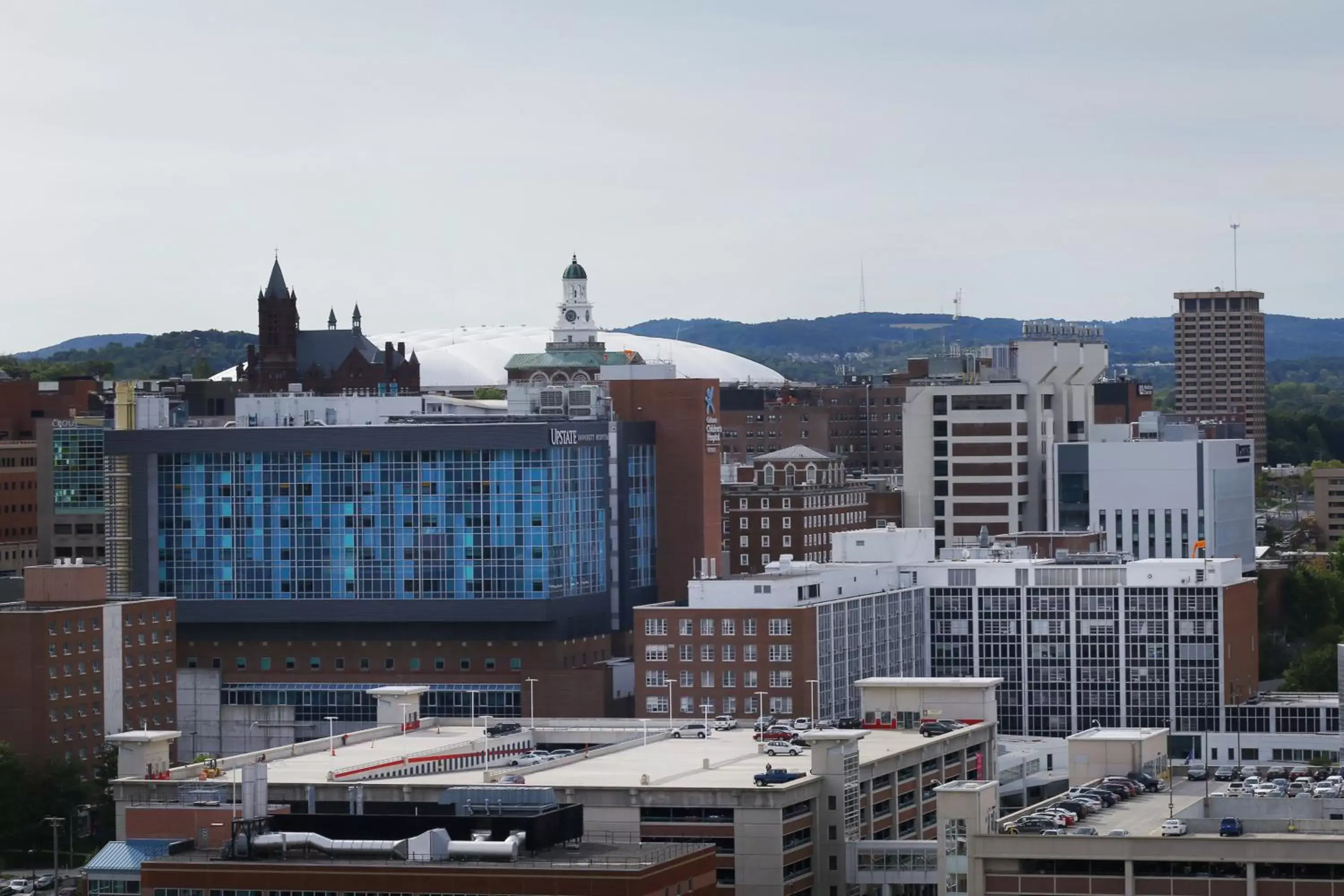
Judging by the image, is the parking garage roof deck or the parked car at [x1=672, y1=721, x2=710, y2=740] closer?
the parking garage roof deck

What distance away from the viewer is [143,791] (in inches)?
4732

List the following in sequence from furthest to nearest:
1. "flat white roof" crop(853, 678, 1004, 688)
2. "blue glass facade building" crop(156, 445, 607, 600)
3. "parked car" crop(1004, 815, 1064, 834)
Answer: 1. "blue glass facade building" crop(156, 445, 607, 600)
2. "flat white roof" crop(853, 678, 1004, 688)
3. "parked car" crop(1004, 815, 1064, 834)

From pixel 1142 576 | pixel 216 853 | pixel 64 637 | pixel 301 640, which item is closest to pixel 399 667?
pixel 301 640

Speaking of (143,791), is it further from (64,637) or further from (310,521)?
(310,521)

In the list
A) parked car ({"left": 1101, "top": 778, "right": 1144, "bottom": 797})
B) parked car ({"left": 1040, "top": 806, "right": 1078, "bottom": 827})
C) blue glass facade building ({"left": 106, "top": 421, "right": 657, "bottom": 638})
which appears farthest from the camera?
blue glass facade building ({"left": 106, "top": 421, "right": 657, "bottom": 638})

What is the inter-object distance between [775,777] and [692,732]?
24.7m

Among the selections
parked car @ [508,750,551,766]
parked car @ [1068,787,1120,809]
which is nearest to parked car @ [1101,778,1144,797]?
parked car @ [1068,787,1120,809]

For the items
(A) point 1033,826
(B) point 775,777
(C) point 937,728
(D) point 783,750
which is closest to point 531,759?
(D) point 783,750

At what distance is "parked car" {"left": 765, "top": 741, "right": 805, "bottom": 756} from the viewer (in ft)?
423

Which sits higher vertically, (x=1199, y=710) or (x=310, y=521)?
(x=310, y=521)

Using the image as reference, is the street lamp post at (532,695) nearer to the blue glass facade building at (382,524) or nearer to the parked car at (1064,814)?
the blue glass facade building at (382,524)

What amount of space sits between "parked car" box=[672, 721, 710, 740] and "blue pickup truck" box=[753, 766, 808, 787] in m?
19.9

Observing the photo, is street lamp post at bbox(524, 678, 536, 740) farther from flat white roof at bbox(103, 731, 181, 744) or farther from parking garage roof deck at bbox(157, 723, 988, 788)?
flat white roof at bbox(103, 731, 181, 744)

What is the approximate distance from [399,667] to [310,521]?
36.1 ft
